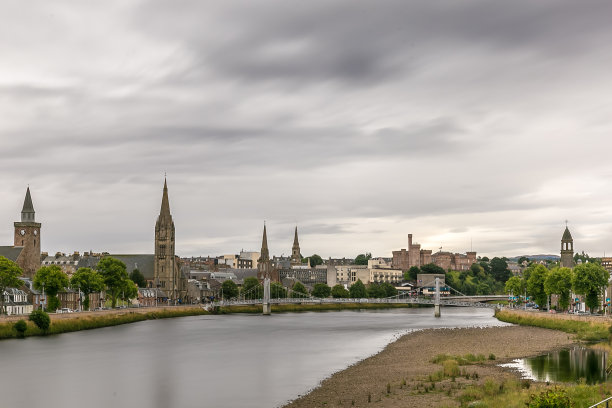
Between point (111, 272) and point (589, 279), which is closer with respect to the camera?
point (589, 279)

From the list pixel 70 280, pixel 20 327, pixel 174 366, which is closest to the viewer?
pixel 174 366

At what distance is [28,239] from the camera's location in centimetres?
14550

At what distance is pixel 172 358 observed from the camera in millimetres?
68562

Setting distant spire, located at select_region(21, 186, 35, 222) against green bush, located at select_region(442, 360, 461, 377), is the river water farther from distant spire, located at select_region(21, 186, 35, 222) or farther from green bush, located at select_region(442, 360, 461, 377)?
distant spire, located at select_region(21, 186, 35, 222)

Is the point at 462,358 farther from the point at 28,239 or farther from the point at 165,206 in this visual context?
the point at 165,206

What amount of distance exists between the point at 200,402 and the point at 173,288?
481 ft

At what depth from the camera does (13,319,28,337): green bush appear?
82.7m

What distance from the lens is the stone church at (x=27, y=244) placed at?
142 metres

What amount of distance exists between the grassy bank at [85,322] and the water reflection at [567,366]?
182 feet

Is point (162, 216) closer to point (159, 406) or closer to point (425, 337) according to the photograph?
point (425, 337)

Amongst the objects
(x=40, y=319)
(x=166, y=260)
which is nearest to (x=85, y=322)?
(x=40, y=319)

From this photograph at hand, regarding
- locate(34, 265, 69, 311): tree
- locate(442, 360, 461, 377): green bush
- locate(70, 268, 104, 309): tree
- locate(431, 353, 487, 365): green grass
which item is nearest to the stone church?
locate(70, 268, 104, 309): tree

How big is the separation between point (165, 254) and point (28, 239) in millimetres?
50912

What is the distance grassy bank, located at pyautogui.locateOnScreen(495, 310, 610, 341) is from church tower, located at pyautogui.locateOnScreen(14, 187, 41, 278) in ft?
296
